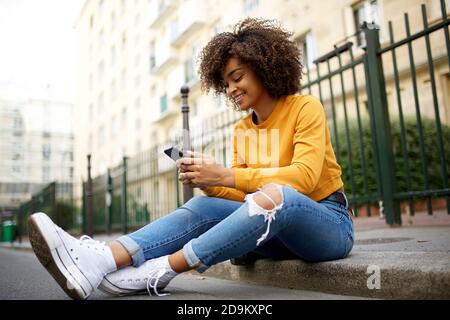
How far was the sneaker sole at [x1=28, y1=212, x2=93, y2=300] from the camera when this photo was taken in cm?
188

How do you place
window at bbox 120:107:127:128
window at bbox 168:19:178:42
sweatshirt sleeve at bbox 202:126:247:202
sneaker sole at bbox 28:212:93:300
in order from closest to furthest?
sneaker sole at bbox 28:212:93:300, sweatshirt sleeve at bbox 202:126:247:202, window at bbox 168:19:178:42, window at bbox 120:107:127:128

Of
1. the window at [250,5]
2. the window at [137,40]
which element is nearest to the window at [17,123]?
the window at [137,40]

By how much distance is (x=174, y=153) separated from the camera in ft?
7.08

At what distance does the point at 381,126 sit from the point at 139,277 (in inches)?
116

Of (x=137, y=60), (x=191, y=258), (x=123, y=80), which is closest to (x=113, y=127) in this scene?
(x=123, y=80)

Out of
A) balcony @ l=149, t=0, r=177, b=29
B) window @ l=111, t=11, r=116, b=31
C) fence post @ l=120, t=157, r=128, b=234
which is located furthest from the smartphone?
window @ l=111, t=11, r=116, b=31

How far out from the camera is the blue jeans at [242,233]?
75.0 inches

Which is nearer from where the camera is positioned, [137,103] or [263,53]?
[263,53]

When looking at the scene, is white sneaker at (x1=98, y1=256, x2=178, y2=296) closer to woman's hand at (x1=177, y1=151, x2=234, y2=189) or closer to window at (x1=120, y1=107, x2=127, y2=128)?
woman's hand at (x1=177, y1=151, x2=234, y2=189)

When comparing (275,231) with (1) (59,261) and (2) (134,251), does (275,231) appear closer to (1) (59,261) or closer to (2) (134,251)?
(2) (134,251)

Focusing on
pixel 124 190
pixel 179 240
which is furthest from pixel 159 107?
pixel 179 240

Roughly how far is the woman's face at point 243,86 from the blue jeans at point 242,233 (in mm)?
570
